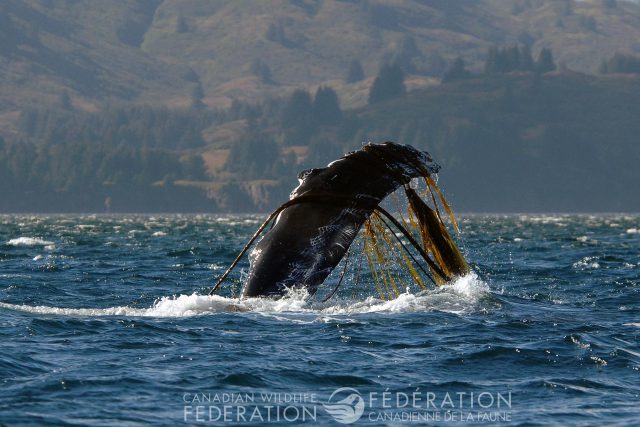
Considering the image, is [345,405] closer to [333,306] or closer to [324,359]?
[324,359]

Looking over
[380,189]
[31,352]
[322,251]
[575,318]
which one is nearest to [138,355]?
[31,352]

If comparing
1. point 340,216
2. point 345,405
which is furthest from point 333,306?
point 345,405

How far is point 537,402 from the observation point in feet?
48.9

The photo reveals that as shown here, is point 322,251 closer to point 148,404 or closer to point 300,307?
point 300,307

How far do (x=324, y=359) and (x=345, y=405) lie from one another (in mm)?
2824

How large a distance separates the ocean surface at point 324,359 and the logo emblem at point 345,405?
4 cm

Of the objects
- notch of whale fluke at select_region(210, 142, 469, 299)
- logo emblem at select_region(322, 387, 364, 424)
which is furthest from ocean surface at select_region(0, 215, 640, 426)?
notch of whale fluke at select_region(210, 142, 469, 299)

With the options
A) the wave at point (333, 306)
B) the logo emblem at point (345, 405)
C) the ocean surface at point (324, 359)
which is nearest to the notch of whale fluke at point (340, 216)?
the ocean surface at point (324, 359)

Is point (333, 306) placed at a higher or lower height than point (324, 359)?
higher

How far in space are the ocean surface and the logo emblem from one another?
36 mm

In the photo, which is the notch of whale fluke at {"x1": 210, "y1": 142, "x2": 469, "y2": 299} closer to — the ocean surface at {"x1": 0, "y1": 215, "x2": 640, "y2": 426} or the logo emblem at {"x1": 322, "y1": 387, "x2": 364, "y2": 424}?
the ocean surface at {"x1": 0, "y1": 215, "x2": 640, "y2": 426}

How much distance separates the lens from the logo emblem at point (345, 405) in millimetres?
14016

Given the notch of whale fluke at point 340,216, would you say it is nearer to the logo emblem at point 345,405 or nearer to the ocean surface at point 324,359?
the ocean surface at point 324,359

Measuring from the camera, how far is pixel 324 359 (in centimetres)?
1734
